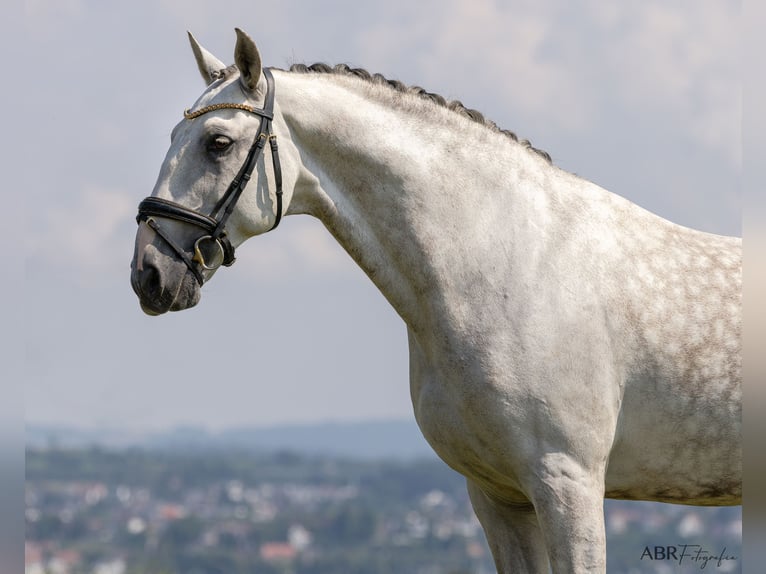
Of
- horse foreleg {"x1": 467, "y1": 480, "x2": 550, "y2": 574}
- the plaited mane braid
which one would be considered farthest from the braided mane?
horse foreleg {"x1": 467, "y1": 480, "x2": 550, "y2": 574}

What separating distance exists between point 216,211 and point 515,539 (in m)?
2.50

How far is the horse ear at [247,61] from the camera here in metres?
5.70

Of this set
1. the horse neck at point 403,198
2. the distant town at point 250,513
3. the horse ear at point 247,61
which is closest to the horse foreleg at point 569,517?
the horse neck at point 403,198

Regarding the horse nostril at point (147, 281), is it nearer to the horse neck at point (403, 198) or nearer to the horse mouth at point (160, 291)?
the horse mouth at point (160, 291)

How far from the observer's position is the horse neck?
5867 millimetres

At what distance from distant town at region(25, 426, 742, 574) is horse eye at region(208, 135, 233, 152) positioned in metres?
66.7

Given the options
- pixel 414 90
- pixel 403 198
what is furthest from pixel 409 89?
pixel 403 198

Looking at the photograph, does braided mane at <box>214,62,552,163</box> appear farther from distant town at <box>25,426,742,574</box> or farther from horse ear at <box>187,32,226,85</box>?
distant town at <box>25,426,742,574</box>

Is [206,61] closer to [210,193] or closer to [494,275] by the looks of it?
[210,193]

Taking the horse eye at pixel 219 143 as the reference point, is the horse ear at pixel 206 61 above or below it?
above

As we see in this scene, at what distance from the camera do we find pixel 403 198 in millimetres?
5902

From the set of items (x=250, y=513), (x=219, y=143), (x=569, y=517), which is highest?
(x=250, y=513)

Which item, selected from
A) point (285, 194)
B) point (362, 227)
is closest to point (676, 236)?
point (362, 227)

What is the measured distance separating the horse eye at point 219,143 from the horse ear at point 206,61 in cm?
65
